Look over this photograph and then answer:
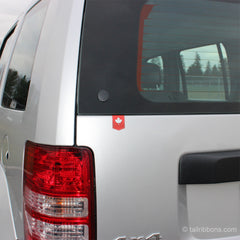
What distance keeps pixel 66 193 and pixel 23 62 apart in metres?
1.00

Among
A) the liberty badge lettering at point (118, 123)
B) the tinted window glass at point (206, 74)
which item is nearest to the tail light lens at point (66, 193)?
the liberty badge lettering at point (118, 123)

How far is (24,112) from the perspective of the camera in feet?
5.59

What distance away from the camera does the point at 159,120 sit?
152cm

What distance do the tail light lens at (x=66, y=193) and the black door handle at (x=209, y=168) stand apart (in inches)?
16.2

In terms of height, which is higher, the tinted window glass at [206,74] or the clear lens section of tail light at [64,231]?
the tinted window glass at [206,74]

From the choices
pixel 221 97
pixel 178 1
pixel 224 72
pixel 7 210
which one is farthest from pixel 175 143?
pixel 7 210

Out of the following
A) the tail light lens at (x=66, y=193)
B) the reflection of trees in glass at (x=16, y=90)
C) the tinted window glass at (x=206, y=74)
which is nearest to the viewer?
the tail light lens at (x=66, y=193)

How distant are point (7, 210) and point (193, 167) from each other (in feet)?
3.64

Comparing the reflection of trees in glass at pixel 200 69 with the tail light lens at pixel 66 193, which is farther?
the reflection of trees in glass at pixel 200 69

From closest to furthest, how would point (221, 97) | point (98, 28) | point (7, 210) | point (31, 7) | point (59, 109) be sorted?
1. point (59, 109)
2. point (98, 28)
3. point (221, 97)
4. point (7, 210)
5. point (31, 7)

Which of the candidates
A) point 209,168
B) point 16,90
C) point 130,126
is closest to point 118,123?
point 130,126

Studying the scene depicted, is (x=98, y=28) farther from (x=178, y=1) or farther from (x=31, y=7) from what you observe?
(x=31, y=7)

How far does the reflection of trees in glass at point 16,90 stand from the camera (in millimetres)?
1860

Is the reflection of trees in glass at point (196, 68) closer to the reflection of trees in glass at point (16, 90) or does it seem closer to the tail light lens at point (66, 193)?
the tail light lens at point (66, 193)
